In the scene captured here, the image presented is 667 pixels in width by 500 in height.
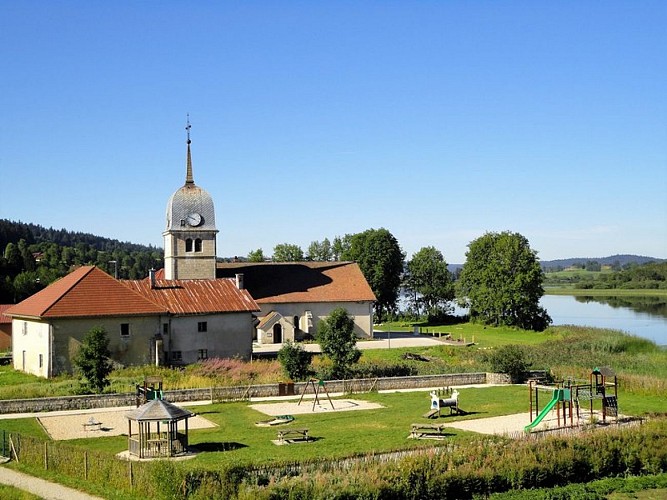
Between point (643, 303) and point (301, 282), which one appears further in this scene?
point (643, 303)

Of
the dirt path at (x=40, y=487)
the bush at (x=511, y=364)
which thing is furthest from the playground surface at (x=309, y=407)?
the dirt path at (x=40, y=487)

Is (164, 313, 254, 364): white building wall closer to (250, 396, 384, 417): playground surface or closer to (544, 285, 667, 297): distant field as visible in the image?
(250, 396, 384, 417): playground surface

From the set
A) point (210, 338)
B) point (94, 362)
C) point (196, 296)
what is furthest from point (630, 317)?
point (94, 362)

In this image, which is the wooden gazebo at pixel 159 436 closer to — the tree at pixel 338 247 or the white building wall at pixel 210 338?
the white building wall at pixel 210 338

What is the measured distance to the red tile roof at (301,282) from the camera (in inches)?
2368

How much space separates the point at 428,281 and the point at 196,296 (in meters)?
46.3

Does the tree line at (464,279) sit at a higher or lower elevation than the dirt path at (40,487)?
higher

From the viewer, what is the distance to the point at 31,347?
4144 centimetres

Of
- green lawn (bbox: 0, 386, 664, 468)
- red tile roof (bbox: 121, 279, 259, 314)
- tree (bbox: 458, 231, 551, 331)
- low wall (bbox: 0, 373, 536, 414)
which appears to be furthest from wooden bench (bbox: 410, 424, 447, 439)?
tree (bbox: 458, 231, 551, 331)

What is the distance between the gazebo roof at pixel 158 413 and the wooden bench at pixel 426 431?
6.68 meters

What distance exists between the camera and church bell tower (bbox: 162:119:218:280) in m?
56.4

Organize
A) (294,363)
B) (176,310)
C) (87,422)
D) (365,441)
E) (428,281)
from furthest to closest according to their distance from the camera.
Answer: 1. (428,281)
2. (176,310)
3. (294,363)
4. (87,422)
5. (365,441)

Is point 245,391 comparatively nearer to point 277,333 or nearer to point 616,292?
point 277,333

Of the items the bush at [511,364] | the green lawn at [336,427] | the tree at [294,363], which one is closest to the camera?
the green lawn at [336,427]
